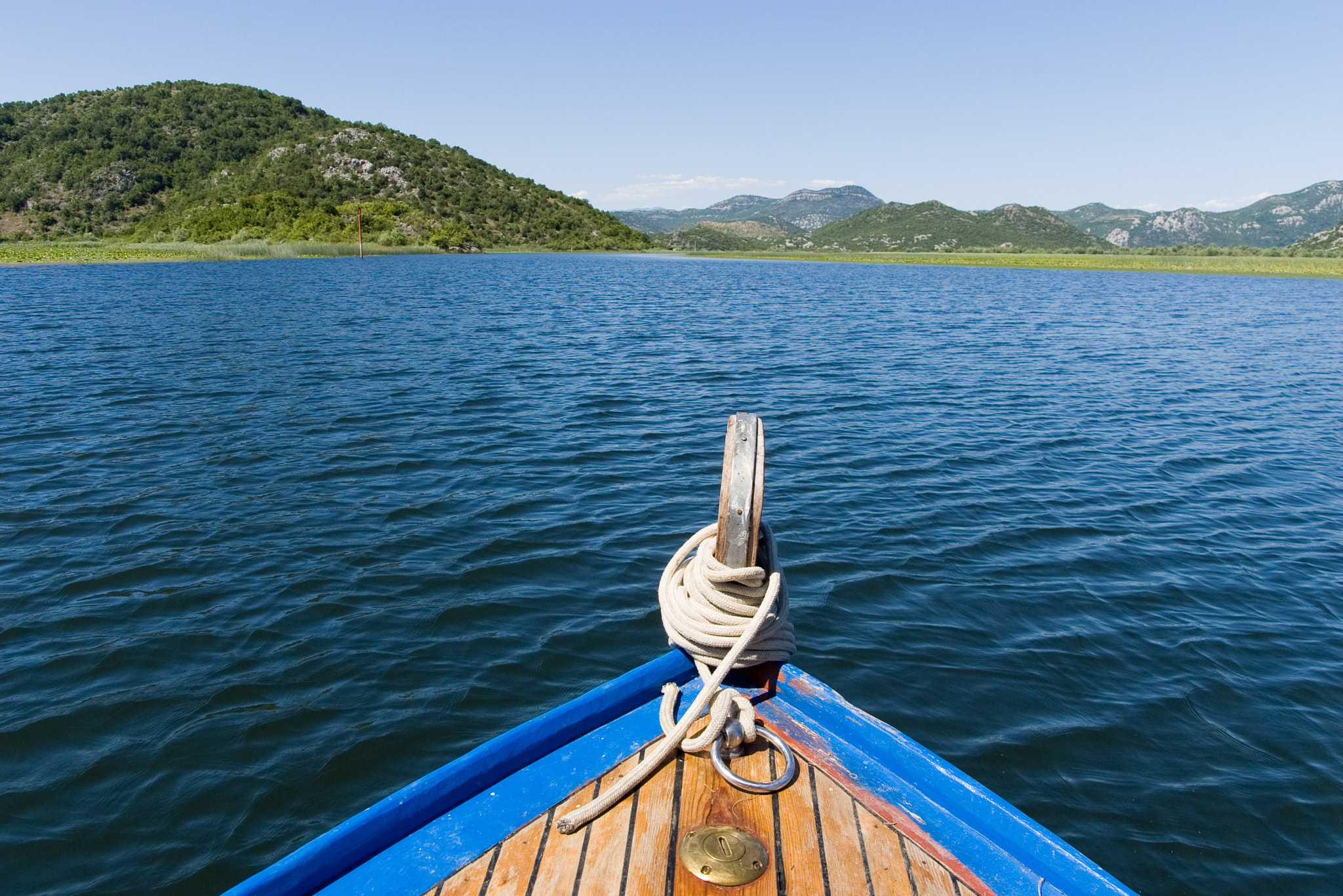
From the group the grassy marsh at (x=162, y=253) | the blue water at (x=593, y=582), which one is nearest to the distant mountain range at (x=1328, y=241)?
the blue water at (x=593, y=582)

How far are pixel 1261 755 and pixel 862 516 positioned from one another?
4.77m

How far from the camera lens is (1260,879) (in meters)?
4.25

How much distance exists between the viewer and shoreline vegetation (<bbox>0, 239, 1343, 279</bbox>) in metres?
64.5

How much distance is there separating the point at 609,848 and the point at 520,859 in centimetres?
34

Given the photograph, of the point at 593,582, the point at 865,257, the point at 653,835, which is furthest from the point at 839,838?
the point at 865,257

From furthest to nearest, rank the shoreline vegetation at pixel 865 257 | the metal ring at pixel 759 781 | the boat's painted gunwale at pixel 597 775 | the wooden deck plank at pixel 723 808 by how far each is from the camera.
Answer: the shoreline vegetation at pixel 865 257 < the metal ring at pixel 759 781 < the boat's painted gunwale at pixel 597 775 < the wooden deck plank at pixel 723 808

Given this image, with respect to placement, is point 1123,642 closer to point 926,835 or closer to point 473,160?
point 926,835

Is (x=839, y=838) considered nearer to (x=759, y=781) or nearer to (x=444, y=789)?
(x=759, y=781)

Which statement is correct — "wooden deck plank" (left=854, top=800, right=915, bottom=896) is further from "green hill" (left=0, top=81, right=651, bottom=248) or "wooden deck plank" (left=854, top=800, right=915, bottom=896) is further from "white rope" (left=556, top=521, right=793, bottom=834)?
"green hill" (left=0, top=81, right=651, bottom=248)

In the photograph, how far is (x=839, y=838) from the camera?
293 centimetres

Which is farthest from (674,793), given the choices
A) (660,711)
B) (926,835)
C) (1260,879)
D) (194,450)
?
(194,450)

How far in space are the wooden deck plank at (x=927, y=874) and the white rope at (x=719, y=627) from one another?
0.81 metres

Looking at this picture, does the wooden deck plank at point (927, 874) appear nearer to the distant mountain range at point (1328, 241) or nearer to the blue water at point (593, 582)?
the blue water at point (593, 582)

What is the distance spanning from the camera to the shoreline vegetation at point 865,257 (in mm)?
64500
